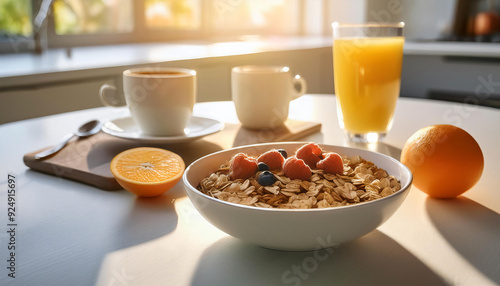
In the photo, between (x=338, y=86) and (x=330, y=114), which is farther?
(x=330, y=114)

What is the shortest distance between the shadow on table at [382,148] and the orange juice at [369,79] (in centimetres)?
5

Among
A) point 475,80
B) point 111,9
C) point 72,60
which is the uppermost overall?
point 111,9

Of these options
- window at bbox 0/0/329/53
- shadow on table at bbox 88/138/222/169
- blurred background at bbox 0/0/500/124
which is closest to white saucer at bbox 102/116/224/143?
shadow on table at bbox 88/138/222/169

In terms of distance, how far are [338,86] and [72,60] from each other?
135 cm

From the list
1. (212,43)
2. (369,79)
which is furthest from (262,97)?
(212,43)

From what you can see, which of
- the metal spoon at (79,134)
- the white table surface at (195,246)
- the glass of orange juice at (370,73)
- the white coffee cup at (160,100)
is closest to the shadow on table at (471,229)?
the white table surface at (195,246)

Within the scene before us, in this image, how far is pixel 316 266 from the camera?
53cm

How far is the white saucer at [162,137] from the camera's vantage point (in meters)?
0.93

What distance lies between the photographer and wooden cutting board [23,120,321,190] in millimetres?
792

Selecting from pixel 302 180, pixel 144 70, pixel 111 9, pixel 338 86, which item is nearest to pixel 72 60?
pixel 111 9

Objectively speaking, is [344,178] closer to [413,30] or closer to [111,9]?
[111,9]

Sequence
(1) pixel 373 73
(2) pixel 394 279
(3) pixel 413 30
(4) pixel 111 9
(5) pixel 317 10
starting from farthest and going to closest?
(5) pixel 317 10, (3) pixel 413 30, (4) pixel 111 9, (1) pixel 373 73, (2) pixel 394 279

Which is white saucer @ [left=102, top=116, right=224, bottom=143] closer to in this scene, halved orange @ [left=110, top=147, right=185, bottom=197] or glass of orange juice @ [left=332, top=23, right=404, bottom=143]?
halved orange @ [left=110, top=147, right=185, bottom=197]

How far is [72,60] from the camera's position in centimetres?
207
